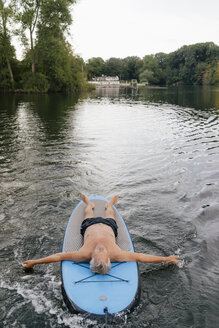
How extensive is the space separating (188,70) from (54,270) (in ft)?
436

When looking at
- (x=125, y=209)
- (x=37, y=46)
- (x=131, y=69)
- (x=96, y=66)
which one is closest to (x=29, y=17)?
(x=37, y=46)

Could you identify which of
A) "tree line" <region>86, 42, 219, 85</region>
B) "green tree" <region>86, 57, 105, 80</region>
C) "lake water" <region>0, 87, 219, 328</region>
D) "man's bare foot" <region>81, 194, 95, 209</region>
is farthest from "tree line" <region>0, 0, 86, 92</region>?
"green tree" <region>86, 57, 105, 80</region>

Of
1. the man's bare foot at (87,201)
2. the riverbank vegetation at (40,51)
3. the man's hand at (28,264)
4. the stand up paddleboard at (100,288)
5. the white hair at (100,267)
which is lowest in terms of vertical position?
the man's hand at (28,264)

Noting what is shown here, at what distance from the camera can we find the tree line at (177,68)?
11394 cm

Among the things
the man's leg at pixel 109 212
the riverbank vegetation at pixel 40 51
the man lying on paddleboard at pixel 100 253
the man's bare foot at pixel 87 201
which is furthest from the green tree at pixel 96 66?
the man lying on paddleboard at pixel 100 253

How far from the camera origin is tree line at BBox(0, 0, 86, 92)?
39312 millimetres

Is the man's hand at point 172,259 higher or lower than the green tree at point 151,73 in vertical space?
lower

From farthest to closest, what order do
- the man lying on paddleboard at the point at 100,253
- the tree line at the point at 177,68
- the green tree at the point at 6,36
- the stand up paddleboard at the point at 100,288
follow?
the tree line at the point at 177,68 → the green tree at the point at 6,36 → the man lying on paddleboard at the point at 100,253 → the stand up paddleboard at the point at 100,288

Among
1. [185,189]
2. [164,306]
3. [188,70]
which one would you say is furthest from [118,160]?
[188,70]

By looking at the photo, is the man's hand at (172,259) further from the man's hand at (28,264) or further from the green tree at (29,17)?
the green tree at (29,17)

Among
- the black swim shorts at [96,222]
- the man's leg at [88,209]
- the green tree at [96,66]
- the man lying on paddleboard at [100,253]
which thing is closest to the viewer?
the man lying on paddleboard at [100,253]

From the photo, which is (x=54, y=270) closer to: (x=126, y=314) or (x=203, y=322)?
(x=126, y=314)

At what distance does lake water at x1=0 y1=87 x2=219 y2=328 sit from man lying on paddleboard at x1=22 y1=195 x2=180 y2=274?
0.54 metres

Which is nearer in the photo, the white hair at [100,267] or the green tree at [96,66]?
the white hair at [100,267]
